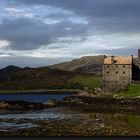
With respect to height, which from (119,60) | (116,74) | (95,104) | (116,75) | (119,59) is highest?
(119,59)

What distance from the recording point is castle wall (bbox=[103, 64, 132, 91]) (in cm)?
10625

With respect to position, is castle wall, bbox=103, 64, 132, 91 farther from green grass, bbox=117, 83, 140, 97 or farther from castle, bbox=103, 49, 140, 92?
green grass, bbox=117, 83, 140, 97

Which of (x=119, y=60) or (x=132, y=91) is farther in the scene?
(x=119, y=60)

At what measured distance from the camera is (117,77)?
4193 inches

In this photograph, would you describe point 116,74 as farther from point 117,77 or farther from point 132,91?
point 132,91

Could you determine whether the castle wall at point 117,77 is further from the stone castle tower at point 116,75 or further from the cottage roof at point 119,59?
the cottage roof at point 119,59

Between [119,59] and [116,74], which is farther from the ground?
[119,59]

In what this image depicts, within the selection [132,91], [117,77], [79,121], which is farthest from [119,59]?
[79,121]

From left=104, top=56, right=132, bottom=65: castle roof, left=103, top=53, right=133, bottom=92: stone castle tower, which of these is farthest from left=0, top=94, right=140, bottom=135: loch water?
left=104, top=56, right=132, bottom=65: castle roof

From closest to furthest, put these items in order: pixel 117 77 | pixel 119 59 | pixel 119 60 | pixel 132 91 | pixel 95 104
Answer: pixel 95 104, pixel 132 91, pixel 117 77, pixel 119 60, pixel 119 59

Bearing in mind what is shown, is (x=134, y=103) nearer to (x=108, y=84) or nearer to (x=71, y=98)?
(x=71, y=98)

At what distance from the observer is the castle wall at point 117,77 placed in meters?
106

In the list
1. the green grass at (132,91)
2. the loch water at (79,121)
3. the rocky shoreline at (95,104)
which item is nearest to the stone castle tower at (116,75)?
the green grass at (132,91)

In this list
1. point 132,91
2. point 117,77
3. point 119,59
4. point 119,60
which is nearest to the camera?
point 132,91
